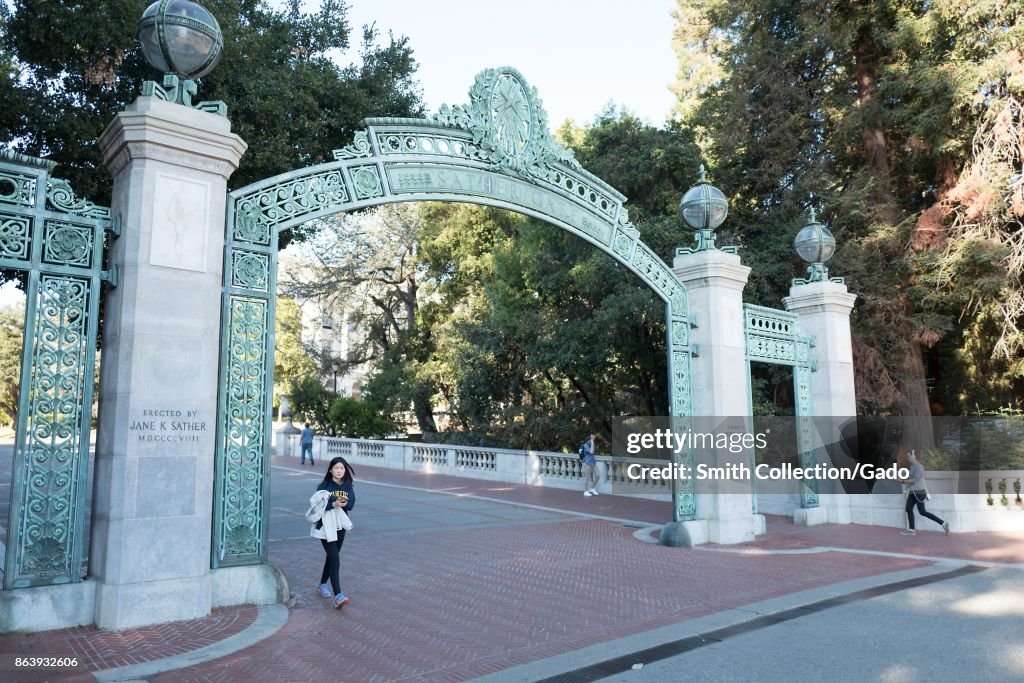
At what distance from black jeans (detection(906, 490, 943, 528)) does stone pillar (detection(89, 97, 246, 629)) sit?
11578 mm

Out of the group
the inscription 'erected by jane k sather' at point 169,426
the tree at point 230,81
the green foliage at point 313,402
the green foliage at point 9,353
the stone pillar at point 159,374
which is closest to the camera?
the stone pillar at point 159,374

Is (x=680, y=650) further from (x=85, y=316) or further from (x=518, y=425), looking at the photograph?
(x=518, y=425)

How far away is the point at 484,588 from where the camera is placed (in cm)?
813

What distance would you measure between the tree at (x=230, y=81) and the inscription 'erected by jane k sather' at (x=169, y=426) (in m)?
7.33

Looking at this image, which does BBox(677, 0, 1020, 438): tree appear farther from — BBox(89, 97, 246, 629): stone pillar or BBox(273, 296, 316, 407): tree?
BBox(273, 296, 316, 407): tree

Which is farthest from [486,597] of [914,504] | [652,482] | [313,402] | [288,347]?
[288,347]

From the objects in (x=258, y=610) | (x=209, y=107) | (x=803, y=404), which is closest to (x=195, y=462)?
(x=258, y=610)

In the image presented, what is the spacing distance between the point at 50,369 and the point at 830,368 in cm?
1303

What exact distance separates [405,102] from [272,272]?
31.8 feet

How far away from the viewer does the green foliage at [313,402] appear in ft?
115

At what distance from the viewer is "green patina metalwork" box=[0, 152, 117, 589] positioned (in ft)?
19.9

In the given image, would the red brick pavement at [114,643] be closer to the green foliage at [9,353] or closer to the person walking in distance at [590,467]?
the person walking in distance at [590,467]

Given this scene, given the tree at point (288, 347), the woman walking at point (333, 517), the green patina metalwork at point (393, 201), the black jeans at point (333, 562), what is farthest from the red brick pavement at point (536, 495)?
the tree at point (288, 347)

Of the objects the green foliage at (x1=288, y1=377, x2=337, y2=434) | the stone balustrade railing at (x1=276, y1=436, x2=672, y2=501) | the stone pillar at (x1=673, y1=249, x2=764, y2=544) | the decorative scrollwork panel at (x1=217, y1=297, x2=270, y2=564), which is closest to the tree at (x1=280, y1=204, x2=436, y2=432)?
the stone balustrade railing at (x1=276, y1=436, x2=672, y2=501)
